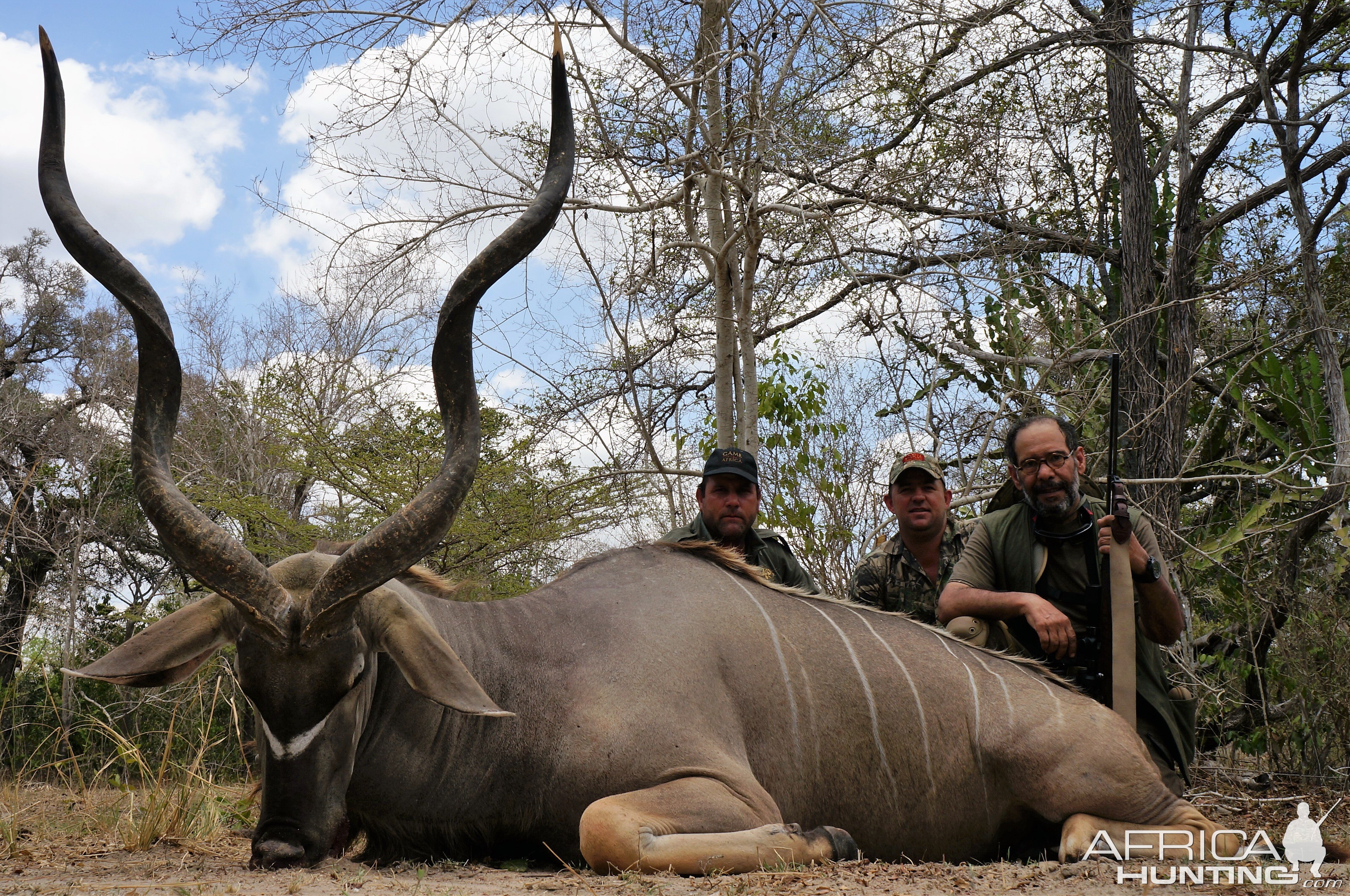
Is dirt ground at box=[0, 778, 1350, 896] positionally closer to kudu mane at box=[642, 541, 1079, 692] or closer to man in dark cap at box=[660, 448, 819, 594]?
kudu mane at box=[642, 541, 1079, 692]

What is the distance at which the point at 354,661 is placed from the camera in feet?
10.5

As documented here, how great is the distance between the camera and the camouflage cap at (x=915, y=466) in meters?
5.57

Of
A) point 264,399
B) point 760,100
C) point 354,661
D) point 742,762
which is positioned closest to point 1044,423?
point 742,762

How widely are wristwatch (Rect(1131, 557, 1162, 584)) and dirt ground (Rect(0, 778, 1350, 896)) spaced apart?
4.01ft

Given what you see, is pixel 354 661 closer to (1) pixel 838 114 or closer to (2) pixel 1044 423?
(2) pixel 1044 423

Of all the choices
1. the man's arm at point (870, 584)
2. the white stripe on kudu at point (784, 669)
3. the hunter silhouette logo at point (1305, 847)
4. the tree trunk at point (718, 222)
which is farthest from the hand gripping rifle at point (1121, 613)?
the tree trunk at point (718, 222)

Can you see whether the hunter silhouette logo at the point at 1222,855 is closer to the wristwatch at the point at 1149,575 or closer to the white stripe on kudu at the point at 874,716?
the white stripe on kudu at the point at 874,716

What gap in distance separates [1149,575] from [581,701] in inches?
94.3

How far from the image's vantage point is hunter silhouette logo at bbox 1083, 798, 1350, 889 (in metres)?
3.02

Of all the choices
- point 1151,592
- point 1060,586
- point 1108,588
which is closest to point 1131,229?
point 1060,586

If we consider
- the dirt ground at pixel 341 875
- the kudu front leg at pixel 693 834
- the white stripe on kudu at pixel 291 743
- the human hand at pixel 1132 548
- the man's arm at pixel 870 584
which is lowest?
the dirt ground at pixel 341 875

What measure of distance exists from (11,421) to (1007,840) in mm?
19257

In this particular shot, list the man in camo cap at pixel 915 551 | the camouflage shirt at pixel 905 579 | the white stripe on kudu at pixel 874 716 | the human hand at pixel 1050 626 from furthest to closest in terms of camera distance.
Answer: the camouflage shirt at pixel 905 579, the man in camo cap at pixel 915 551, the human hand at pixel 1050 626, the white stripe on kudu at pixel 874 716

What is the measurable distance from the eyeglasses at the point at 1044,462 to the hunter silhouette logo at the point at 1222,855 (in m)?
1.55
